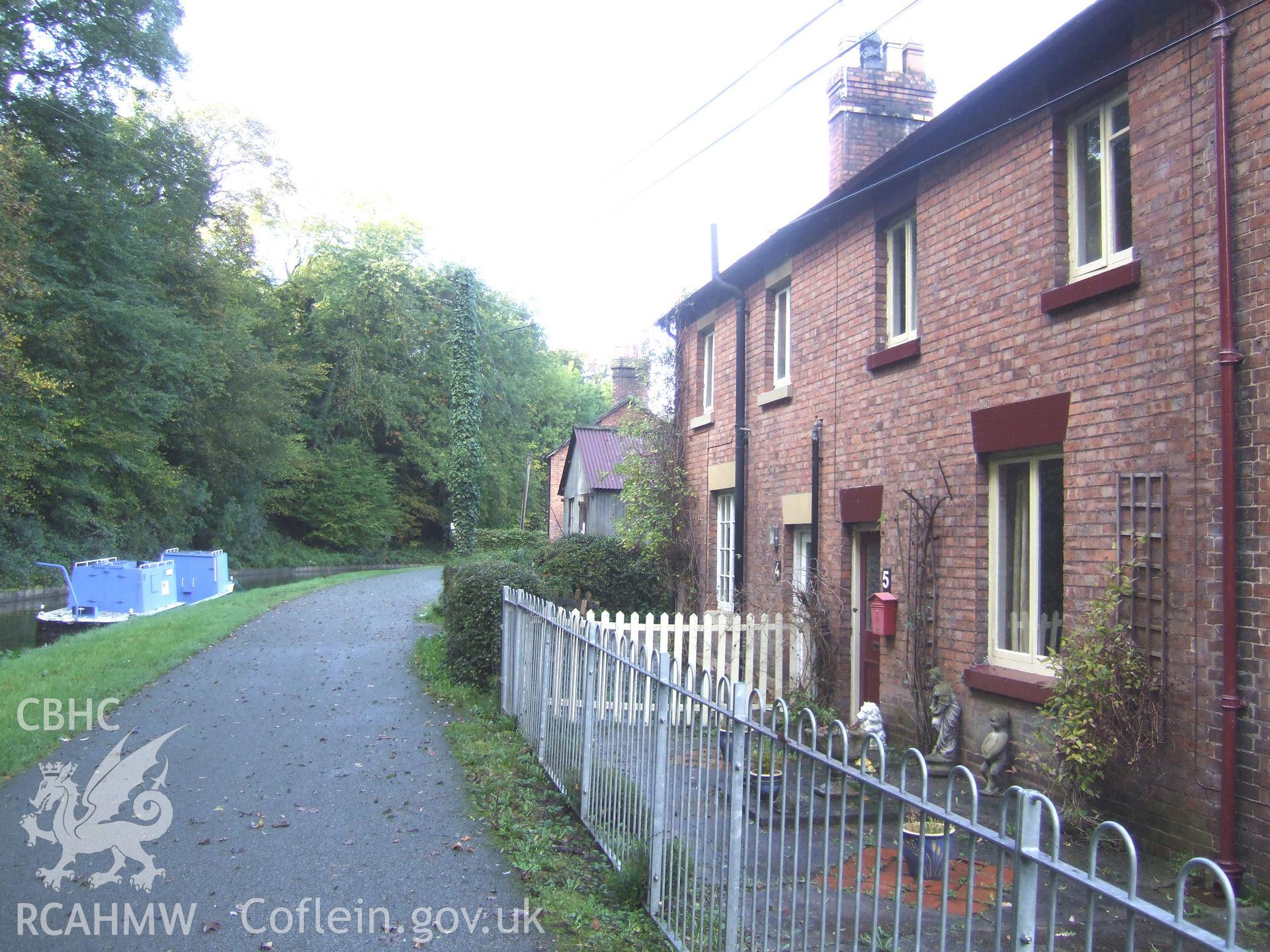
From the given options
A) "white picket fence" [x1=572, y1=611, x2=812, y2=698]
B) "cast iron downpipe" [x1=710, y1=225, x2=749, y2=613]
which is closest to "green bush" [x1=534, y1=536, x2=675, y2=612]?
"cast iron downpipe" [x1=710, y1=225, x2=749, y2=613]

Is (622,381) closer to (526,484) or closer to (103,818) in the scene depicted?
(526,484)

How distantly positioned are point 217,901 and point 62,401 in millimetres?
27909

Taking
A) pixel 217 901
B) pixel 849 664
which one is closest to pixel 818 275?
pixel 849 664

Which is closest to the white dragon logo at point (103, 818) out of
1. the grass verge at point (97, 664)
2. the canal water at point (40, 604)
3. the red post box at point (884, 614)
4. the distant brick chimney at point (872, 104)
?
the grass verge at point (97, 664)

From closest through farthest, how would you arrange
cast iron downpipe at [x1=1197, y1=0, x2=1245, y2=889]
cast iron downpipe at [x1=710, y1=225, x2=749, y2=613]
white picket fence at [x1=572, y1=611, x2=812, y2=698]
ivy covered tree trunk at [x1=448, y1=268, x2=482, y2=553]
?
cast iron downpipe at [x1=1197, y1=0, x2=1245, y2=889], white picket fence at [x1=572, y1=611, x2=812, y2=698], cast iron downpipe at [x1=710, y1=225, x2=749, y2=613], ivy covered tree trunk at [x1=448, y1=268, x2=482, y2=553]

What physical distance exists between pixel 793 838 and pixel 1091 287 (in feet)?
15.1

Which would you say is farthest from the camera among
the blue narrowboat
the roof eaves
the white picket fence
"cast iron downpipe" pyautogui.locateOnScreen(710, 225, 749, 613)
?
the blue narrowboat

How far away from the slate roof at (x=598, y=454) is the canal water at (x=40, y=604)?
1098 centimetres

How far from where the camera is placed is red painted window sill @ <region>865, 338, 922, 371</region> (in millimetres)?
8828

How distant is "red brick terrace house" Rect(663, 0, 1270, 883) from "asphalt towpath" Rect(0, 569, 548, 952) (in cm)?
410

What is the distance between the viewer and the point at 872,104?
39.6 ft

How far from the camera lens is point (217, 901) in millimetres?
5332

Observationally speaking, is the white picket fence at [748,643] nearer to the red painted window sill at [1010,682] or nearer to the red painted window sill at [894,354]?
the red painted window sill at [1010,682]

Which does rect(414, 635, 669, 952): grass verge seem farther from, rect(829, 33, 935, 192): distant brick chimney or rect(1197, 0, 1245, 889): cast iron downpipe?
rect(829, 33, 935, 192): distant brick chimney
